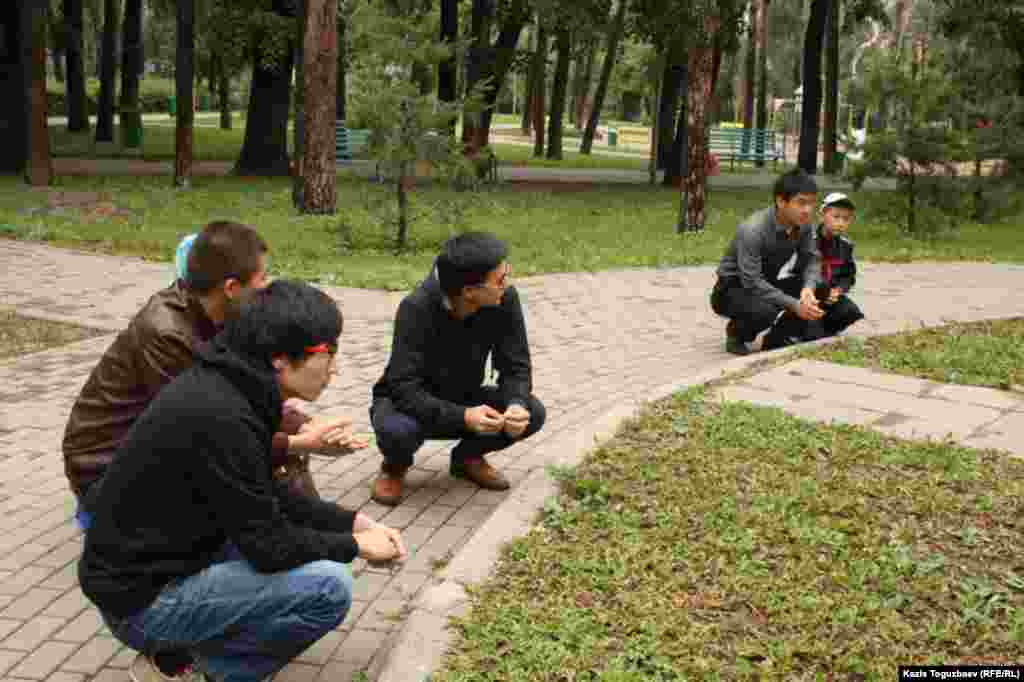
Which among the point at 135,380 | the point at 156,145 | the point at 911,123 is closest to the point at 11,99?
the point at 156,145

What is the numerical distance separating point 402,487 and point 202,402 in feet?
8.10

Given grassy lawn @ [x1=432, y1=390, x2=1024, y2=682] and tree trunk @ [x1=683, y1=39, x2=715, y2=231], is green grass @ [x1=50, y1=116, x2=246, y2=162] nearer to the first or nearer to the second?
tree trunk @ [x1=683, y1=39, x2=715, y2=231]

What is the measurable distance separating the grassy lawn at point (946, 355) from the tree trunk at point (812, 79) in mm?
19380

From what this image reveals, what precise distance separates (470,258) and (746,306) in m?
3.78

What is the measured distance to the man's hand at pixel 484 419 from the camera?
4.93 m

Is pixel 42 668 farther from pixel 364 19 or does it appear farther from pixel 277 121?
pixel 277 121

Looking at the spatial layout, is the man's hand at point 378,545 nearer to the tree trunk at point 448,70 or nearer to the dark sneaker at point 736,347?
the dark sneaker at point 736,347

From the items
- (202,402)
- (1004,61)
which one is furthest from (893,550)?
(1004,61)

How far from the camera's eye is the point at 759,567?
436cm

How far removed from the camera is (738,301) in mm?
8297

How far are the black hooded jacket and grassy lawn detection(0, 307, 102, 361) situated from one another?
215 inches

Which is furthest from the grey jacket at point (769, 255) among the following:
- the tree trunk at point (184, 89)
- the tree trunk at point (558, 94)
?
the tree trunk at point (558, 94)

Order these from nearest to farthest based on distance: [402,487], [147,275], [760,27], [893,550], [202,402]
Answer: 1. [202,402]
2. [893,550]
3. [402,487]
4. [147,275]
5. [760,27]

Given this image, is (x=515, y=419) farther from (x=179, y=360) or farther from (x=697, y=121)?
(x=697, y=121)
